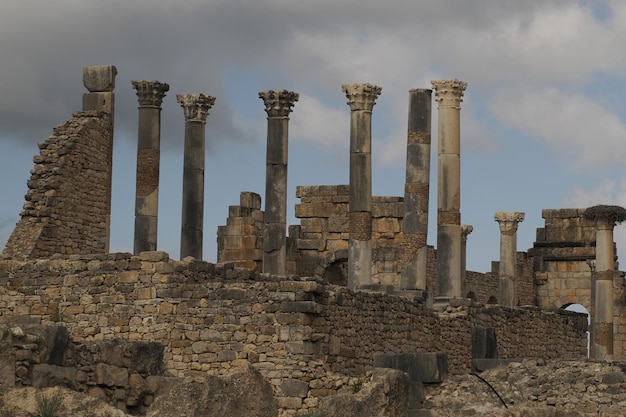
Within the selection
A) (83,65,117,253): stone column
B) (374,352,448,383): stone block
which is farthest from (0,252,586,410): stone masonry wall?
(83,65,117,253): stone column

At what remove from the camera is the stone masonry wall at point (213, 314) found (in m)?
19.3

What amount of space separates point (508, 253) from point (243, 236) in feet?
37.3

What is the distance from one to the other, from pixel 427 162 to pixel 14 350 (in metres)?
19.6

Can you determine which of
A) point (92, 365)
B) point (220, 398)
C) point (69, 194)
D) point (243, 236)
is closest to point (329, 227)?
point (243, 236)

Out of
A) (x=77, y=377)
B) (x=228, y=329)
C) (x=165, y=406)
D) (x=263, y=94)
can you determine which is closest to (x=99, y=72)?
(x=263, y=94)

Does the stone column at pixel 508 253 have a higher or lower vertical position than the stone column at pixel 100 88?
lower

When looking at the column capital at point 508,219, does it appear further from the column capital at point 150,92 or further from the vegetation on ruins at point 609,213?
the column capital at point 150,92

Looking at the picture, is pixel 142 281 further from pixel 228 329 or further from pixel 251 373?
pixel 251 373

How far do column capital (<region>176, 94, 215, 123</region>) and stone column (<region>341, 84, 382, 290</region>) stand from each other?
3143 mm

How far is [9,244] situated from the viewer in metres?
24.2

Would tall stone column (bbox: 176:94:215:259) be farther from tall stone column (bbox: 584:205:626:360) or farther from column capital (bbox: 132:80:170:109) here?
tall stone column (bbox: 584:205:626:360)

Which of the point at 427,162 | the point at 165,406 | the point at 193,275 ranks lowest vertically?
the point at 165,406

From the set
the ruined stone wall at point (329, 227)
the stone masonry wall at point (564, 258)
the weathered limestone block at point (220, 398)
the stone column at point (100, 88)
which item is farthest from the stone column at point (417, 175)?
the weathered limestone block at point (220, 398)

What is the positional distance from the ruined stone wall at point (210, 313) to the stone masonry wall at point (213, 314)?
14 mm
